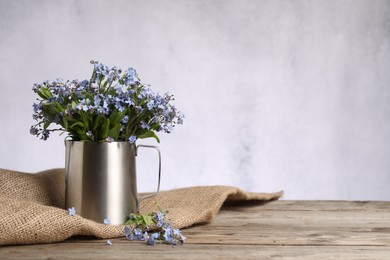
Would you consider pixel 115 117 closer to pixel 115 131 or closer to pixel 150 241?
pixel 115 131

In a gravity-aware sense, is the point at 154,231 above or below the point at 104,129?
below

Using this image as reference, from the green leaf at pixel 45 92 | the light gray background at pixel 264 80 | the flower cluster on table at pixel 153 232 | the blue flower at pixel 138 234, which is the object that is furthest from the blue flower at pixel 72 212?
the light gray background at pixel 264 80

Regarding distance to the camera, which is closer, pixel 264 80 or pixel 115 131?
pixel 115 131

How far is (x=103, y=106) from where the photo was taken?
1060mm

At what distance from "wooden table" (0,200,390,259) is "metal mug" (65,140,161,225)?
0.22 ft

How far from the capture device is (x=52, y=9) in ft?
9.75

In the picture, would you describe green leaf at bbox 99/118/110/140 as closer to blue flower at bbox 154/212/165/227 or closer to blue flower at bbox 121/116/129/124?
blue flower at bbox 121/116/129/124

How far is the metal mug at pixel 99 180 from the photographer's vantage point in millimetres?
1084

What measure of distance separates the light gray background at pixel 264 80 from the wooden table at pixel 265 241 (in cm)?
164

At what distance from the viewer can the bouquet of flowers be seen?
107cm

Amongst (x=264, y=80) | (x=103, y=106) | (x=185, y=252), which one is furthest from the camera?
(x=264, y=80)

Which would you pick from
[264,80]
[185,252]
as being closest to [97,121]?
[185,252]

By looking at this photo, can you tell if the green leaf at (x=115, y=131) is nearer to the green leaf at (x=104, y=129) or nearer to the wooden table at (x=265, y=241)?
the green leaf at (x=104, y=129)

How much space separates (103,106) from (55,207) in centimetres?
23
